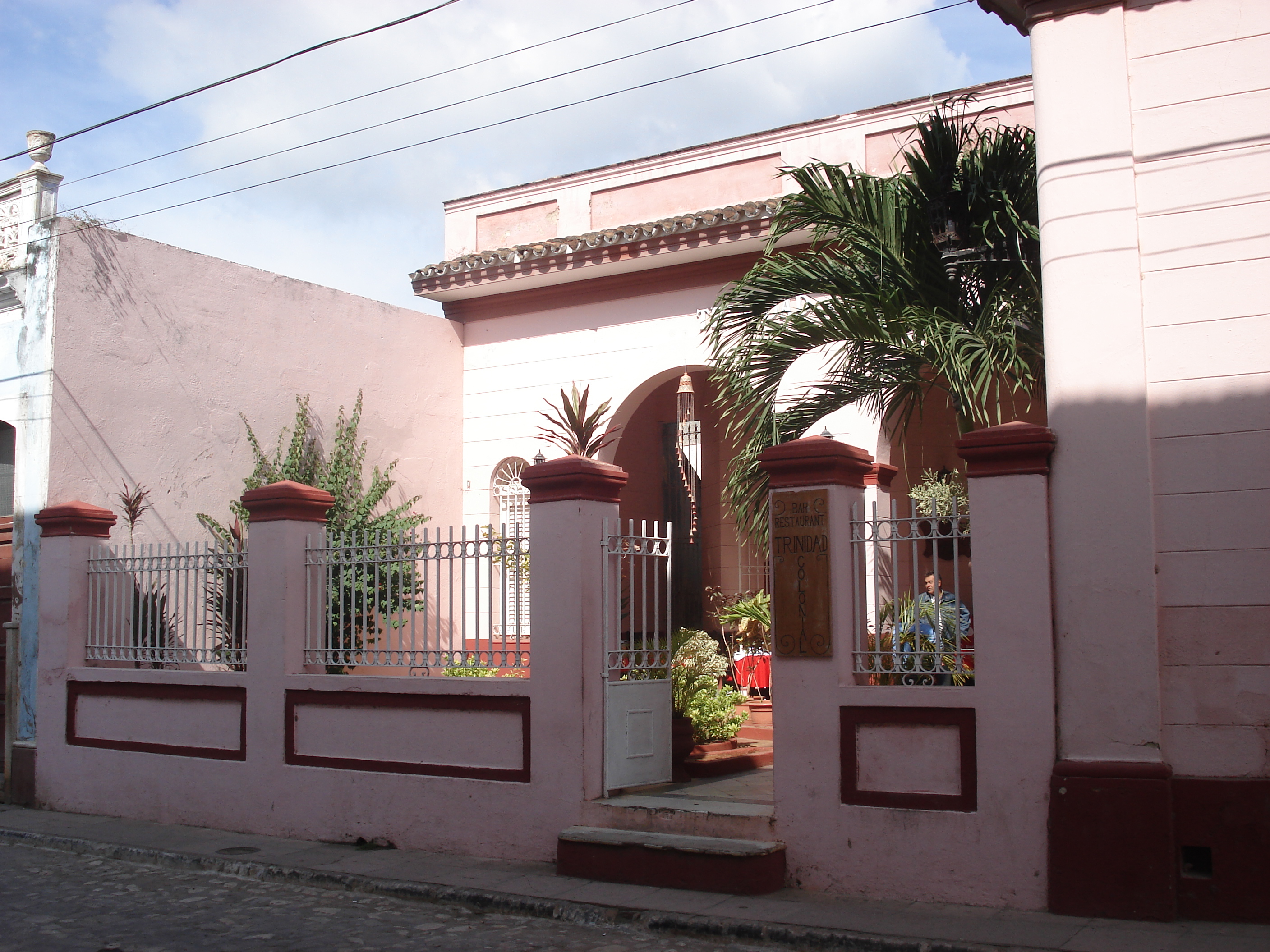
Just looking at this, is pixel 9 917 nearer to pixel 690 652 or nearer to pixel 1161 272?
pixel 690 652

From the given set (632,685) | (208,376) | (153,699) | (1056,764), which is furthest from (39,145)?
(1056,764)

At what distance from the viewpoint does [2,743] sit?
10.6m

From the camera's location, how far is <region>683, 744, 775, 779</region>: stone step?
832 centimetres

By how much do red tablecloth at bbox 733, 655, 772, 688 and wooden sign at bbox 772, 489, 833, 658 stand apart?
4.40m

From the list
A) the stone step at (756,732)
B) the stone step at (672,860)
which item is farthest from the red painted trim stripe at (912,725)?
the stone step at (756,732)

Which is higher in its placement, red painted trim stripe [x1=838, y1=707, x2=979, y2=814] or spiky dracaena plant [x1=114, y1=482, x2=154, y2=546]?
spiky dracaena plant [x1=114, y1=482, x2=154, y2=546]

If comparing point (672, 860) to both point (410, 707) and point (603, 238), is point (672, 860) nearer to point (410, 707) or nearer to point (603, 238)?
point (410, 707)

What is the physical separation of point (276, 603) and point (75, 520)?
8.24 feet

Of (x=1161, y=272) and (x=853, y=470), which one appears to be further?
(x=853, y=470)

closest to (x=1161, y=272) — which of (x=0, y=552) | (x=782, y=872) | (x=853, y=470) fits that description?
(x=853, y=470)

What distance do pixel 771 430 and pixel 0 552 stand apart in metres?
7.35

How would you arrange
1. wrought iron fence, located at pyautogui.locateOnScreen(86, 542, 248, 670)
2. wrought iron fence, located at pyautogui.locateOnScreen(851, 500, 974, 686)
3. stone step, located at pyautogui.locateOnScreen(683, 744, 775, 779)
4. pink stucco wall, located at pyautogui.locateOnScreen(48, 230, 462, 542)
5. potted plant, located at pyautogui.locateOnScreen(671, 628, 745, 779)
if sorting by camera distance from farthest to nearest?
1. pink stucco wall, located at pyautogui.locateOnScreen(48, 230, 462, 542)
2. wrought iron fence, located at pyautogui.locateOnScreen(86, 542, 248, 670)
3. stone step, located at pyautogui.locateOnScreen(683, 744, 775, 779)
4. potted plant, located at pyautogui.locateOnScreen(671, 628, 745, 779)
5. wrought iron fence, located at pyautogui.locateOnScreen(851, 500, 974, 686)

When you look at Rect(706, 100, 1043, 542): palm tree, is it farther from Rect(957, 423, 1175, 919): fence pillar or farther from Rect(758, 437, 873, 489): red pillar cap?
Rect(758, 437, 873, 489): red pillar cap

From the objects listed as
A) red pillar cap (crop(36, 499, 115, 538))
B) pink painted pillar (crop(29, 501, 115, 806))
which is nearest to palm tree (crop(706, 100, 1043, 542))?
red pillar cap (crop(36, 499, 115, 538))
